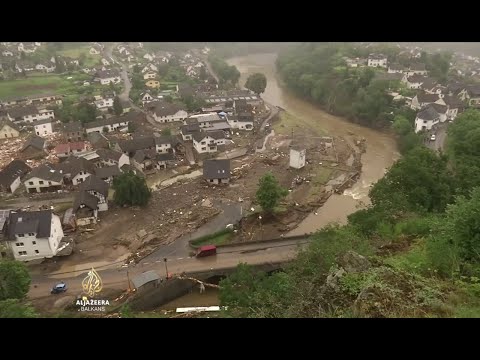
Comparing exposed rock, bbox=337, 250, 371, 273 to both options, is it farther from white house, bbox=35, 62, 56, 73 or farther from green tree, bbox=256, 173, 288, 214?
white house, bbox=35, 62, 56, 73

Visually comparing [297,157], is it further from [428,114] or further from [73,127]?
[73,127]

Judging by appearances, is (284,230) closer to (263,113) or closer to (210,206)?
(210,206)

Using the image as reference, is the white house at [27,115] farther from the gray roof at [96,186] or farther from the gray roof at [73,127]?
the gray roof at [96,186]

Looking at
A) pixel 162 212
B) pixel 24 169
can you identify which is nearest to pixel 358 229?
pixel 162 212

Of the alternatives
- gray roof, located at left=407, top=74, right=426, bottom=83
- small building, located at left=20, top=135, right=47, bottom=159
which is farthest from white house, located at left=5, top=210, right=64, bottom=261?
gray roof, located at left=407, top=74, right=426, bottom=83

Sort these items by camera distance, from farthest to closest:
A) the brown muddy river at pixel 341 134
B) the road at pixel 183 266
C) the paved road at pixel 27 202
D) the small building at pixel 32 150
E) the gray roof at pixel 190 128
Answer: the gray roof at pixel 190 128, the small building at pixel 32 150, the paved road at pixel 27 202, the brown muddy river at pixel 341 134, the road at pixel 183 266

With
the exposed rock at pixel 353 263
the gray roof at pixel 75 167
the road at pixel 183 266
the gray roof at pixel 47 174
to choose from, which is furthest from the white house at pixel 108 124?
the exposed rock at pixel 353 263

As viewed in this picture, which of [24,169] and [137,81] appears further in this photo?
[137,81]
